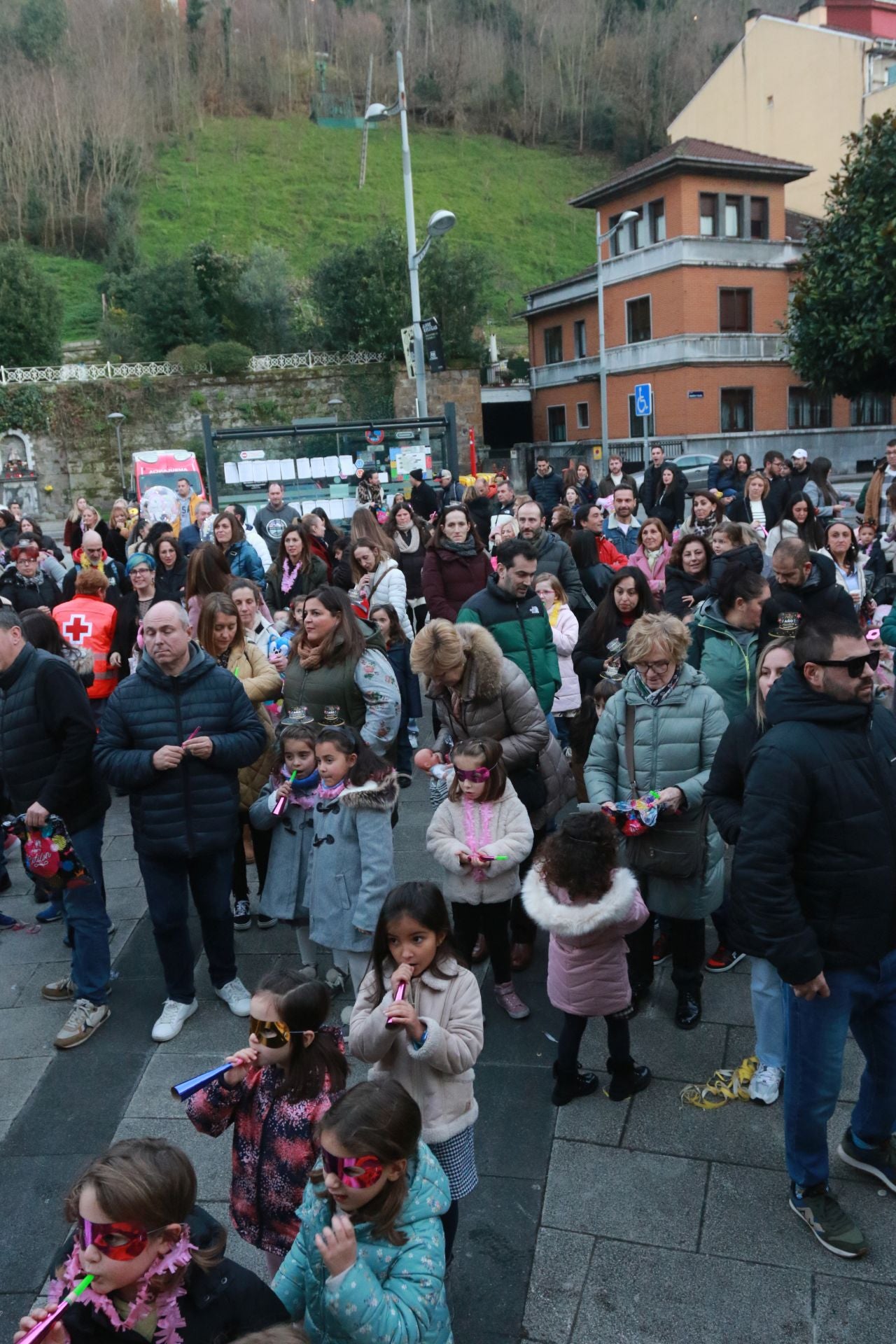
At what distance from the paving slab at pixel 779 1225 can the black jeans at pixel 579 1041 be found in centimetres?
50

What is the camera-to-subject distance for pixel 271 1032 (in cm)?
260

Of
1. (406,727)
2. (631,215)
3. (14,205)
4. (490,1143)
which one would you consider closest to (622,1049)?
(490,1143)

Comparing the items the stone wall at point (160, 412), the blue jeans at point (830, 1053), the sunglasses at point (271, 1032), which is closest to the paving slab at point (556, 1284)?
the blue jeans at point (830, 1053)

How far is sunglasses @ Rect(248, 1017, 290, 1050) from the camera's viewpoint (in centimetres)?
260

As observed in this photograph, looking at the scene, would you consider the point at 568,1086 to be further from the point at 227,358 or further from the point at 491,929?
the point at 227,358

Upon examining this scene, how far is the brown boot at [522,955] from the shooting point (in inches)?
192

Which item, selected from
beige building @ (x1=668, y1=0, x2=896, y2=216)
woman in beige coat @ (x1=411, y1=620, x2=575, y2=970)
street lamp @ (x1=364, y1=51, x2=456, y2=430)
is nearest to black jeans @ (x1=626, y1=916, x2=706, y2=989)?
woman in beige coat @ (x1=411, y1=620, x2=575, y2=970)

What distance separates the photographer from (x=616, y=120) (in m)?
72.3

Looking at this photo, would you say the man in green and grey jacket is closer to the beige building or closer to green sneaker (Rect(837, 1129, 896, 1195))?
green sneaker (Rect(837, 1129, 896, 1195))

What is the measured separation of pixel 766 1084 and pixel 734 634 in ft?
7.32

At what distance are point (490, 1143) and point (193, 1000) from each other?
172 cm

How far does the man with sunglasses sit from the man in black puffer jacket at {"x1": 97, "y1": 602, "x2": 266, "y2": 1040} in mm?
2416

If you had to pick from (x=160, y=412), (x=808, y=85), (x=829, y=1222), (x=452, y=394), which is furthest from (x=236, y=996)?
(x=808, y=85)

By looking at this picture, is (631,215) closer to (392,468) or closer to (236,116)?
(392,468)
